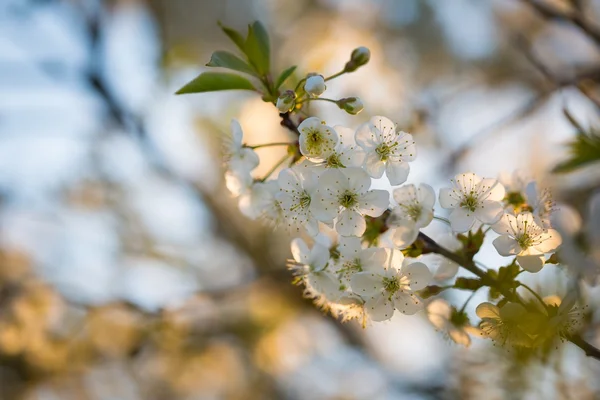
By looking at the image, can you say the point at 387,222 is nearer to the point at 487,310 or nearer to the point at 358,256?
the point at 358,256

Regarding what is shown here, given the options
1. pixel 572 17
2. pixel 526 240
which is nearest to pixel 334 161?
pixel 526 240

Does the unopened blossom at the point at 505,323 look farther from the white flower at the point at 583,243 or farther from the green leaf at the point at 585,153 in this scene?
the green leaf at the point at 585,153

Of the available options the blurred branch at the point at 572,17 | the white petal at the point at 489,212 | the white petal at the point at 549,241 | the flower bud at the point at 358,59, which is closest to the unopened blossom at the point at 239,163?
the flower bud at the point at 358,59

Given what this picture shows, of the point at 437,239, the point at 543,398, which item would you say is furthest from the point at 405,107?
the point at 437,239

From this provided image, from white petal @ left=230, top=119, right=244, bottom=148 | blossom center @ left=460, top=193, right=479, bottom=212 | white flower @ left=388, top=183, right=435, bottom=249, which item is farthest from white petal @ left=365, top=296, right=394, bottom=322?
white petal @ left=230, top=119, right=244, bottom=148

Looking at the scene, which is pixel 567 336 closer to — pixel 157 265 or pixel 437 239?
pixel 437 239

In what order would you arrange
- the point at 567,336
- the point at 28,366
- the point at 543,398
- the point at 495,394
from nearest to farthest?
the point at 567,336 → the point at 543,398 → the point at 495,394 → the point at 28,366

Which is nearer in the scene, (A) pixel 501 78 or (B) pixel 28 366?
(B) pixel 28 366
